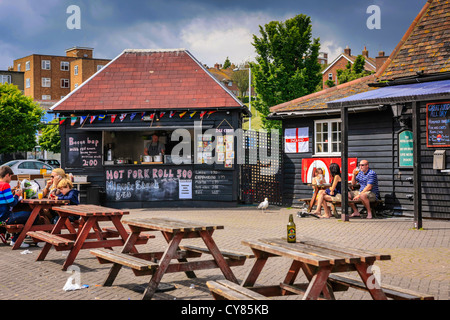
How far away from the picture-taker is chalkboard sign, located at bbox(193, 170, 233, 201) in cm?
1833

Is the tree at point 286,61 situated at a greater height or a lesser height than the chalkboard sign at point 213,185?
greater

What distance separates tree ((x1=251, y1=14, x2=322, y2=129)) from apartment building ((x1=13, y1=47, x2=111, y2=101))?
158 ft

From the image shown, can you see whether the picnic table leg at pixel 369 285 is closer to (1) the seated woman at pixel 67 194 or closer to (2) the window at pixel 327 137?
(1) the seated woman at pixel 67 194

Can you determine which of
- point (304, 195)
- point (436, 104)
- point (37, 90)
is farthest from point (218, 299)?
point (37, 90)

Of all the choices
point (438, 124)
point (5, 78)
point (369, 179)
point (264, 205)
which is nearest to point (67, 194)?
point (264, 205)

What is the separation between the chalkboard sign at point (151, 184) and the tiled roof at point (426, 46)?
7.55m

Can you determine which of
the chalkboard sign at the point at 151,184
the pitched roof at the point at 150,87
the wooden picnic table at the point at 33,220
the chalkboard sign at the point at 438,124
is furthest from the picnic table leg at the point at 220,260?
the chalkboard sign at the point at 151,184

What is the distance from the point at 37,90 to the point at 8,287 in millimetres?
83103

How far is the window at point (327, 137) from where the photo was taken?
1648 cm

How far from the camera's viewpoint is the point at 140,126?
60.8ft

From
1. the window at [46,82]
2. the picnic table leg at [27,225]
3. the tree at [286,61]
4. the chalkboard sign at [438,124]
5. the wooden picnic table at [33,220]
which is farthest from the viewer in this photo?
the window at [46,82]

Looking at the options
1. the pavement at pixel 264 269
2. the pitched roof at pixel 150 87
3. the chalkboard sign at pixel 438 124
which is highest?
the pitched roof at pixel 150 87

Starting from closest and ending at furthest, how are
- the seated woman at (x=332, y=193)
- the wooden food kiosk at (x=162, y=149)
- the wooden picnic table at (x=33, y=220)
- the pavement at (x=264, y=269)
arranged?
the pavement at (x=264, y=269)
the wooden picnic table at (x=33, y=220)
the seated woman at (x=332, y=193)
the wooden food kiosk at (x=162, y=149)

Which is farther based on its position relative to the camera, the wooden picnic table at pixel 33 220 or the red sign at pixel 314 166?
the red sign at pixel 314 166
